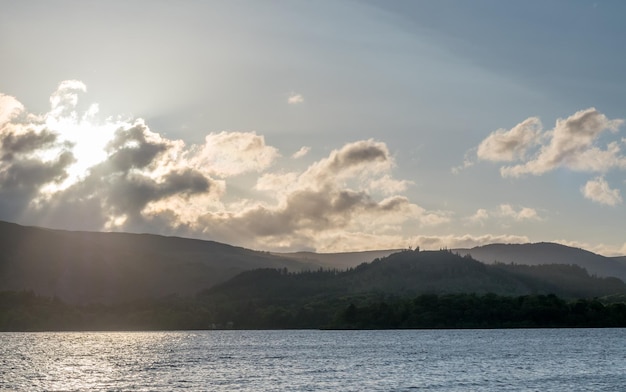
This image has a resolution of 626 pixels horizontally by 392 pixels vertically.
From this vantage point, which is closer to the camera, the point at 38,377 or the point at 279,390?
the point at 279,390

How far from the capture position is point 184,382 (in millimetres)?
178250

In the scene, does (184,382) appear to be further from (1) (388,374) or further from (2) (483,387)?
(2) (483,387)

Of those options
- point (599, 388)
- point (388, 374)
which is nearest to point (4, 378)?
point (388, 374)

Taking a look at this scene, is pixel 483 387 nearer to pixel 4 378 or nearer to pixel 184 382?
pixel 184 382

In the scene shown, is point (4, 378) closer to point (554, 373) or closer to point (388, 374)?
point (388, 374)

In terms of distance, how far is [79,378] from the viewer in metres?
194

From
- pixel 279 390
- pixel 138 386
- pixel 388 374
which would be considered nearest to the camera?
pixel 279 390

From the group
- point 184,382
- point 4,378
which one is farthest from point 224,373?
point 4,378

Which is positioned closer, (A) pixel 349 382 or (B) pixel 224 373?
(A) pixel 349 382

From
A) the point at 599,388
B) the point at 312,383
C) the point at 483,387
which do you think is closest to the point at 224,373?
the point at 312,383

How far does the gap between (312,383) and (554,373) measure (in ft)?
193

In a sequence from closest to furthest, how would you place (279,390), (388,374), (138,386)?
1. (279,390)
2. (138,386)
3. (388,374)

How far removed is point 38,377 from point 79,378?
38.0 feet

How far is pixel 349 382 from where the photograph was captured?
173m
